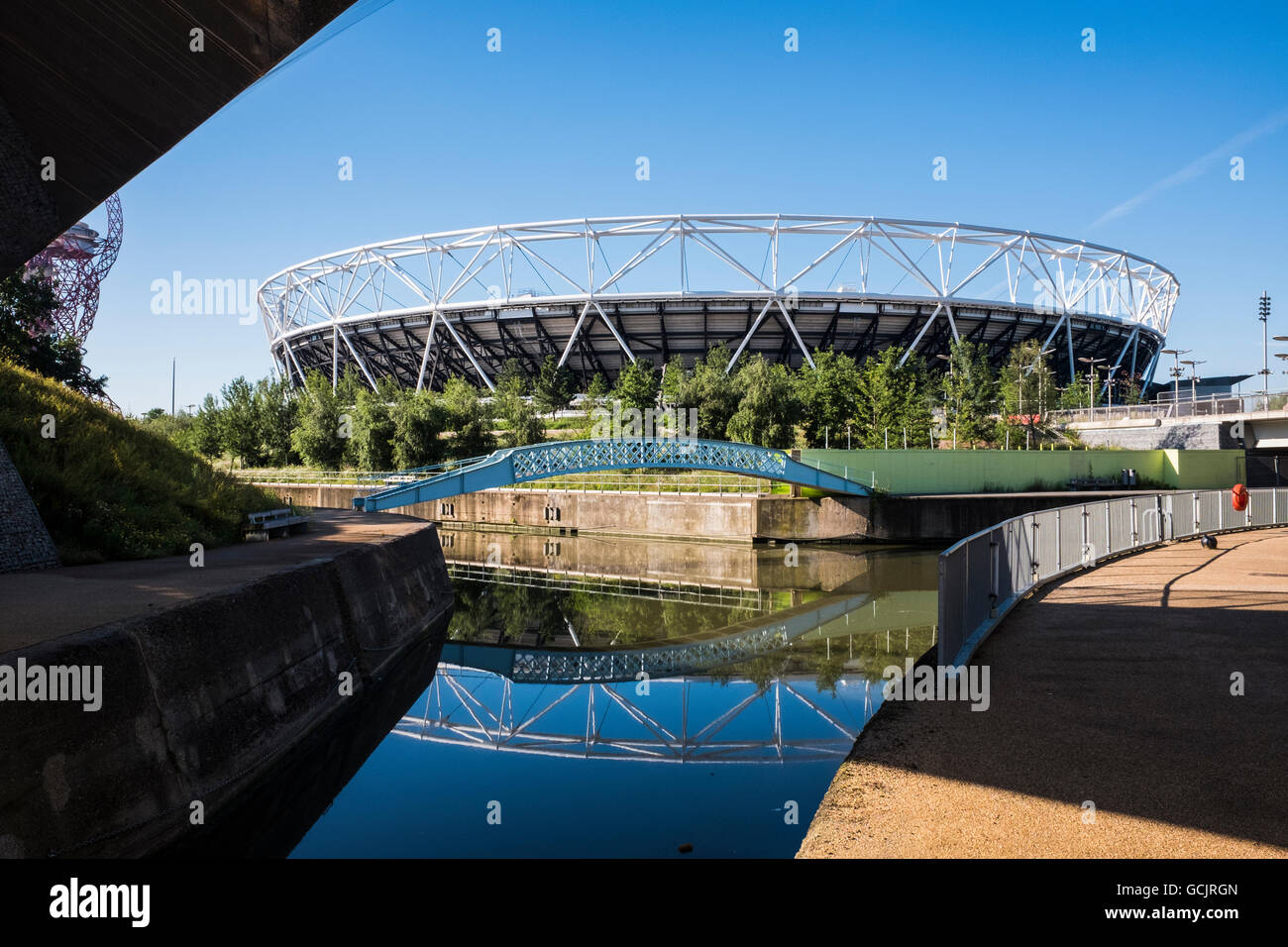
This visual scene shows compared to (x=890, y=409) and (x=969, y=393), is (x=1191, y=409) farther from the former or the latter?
(x=890, y=409)

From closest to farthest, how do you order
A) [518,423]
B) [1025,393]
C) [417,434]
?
[417,434] → [518,423] → [1025,393]

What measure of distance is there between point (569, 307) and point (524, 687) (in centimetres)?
4204

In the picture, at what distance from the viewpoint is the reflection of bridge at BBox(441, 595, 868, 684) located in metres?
11.7

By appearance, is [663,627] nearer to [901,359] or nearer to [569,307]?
[901,359]

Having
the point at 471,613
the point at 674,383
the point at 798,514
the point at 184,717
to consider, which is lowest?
the point at 471,613

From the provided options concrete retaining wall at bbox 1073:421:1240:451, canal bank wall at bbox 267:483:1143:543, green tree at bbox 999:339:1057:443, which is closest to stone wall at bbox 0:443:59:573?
canal bank wall at bbox 267:483:1143:543

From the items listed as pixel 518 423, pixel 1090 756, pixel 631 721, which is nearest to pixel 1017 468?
pixel 518 423

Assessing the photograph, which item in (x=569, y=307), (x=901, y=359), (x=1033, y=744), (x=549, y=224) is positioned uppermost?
(x=549, y=224)

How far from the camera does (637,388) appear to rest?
4416 cm

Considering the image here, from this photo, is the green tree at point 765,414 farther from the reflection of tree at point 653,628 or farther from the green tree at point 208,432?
the green tree at point 208,432

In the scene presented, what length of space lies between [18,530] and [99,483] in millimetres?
1846
